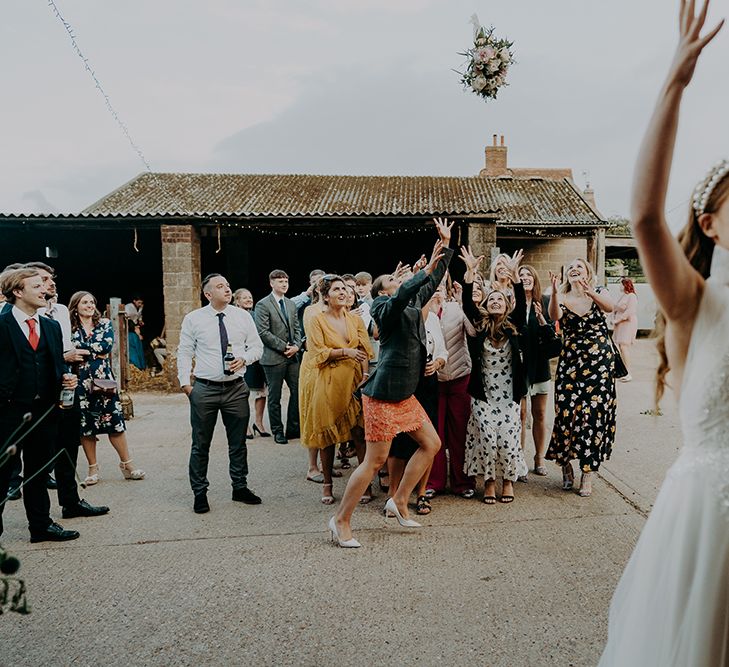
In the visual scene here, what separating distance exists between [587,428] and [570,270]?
1.32 metres

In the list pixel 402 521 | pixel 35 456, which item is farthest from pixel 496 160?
pixel 35 456

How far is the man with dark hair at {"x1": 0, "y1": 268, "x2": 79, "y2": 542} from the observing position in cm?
421

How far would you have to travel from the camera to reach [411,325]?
14.4ft

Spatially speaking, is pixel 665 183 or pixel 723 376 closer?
pixel 665 183

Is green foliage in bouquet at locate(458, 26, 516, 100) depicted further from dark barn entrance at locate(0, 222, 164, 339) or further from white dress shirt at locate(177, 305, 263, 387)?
→ dark barn entrance at locate(0, 222, 164, 339)

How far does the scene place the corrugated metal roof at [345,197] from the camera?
13.9m

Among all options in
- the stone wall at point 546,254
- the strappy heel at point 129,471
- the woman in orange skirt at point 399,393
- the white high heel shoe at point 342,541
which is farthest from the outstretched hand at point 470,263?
the stone wall at point 546,254

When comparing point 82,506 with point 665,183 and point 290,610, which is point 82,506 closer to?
point 290,610

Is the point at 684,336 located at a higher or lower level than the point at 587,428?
higher

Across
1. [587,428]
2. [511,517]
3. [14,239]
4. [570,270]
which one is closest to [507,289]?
[570,270]

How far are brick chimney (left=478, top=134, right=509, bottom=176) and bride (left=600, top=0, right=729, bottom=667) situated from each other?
66.4ft

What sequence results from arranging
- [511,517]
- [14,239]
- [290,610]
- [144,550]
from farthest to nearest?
1. [14,239]
2. [511,517]
3. [144,550]
4. [290,610]

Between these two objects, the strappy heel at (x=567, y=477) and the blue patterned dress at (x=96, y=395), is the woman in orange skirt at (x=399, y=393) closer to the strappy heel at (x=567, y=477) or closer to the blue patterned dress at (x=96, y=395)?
the strappy heel at (x=567, y=477)

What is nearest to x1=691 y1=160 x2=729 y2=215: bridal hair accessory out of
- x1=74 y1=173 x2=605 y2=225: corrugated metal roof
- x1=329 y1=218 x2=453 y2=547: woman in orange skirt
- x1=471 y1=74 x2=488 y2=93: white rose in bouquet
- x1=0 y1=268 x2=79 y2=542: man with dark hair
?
x1=329 y1=218 x2=453 y2=547: woman in orange skirt
